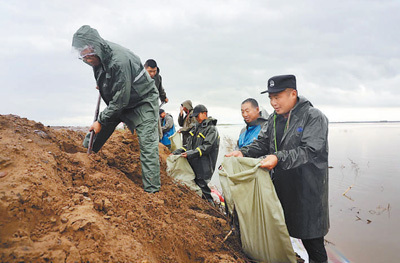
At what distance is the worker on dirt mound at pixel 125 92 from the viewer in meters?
Answer: 2.72

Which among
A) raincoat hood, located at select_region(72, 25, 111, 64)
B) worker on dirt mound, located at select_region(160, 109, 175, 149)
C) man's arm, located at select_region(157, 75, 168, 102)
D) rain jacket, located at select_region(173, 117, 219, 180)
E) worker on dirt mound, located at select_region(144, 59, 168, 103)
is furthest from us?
worker on dirt mound, located at select_region(160, 109, 175, 149)

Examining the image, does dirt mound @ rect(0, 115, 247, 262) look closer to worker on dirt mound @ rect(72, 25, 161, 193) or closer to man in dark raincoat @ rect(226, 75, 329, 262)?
worker on dirt mound @ rect(72, 25, 161, 193)

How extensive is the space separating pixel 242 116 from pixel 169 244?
234 cm

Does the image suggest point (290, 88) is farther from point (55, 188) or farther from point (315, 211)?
point (55, 188)

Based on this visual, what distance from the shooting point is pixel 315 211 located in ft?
6.99

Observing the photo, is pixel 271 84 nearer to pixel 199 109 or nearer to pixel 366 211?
pixel 199 109

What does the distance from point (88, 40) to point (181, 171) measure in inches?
97.1

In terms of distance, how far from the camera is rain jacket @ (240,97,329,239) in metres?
2.00

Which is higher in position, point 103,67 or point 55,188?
point 103,67

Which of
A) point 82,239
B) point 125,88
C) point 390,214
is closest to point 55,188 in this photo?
point 82,239

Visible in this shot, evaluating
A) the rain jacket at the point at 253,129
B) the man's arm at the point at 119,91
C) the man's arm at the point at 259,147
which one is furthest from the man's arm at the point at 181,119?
the man's arm at the point at 259,147

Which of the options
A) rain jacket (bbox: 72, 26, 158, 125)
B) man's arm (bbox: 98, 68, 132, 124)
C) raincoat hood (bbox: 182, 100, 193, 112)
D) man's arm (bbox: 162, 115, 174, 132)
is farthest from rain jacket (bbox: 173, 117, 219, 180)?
man's arm (bbox: 162, 115, 174, 132)

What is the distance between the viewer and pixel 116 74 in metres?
2.79

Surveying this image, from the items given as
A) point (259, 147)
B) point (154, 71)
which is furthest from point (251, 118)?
point (154, 71)
